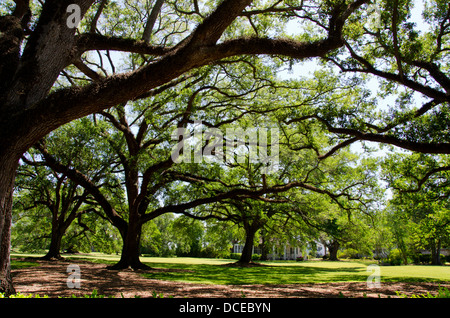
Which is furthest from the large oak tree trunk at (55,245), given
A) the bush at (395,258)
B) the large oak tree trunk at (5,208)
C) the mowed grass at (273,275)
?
the bush at (395,258)

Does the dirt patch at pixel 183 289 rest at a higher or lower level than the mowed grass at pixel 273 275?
higher

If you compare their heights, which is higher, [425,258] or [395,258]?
[395,258]

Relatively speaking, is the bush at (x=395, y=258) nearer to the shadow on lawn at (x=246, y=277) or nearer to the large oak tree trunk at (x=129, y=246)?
the shadow on lawn at (x=246, y=277)

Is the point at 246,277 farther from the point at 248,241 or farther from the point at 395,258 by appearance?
the point at 395,258

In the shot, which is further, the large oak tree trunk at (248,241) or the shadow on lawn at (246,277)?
the large oak tree trunk at (248,241)

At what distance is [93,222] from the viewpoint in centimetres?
2525

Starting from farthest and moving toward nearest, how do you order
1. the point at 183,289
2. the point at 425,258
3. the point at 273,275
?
the point at 425,258
the point at 273,275
the point at 183,289

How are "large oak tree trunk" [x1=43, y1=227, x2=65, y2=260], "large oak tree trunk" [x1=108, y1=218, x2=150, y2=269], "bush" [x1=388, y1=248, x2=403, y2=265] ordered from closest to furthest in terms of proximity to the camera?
"large oak tree trunk" [x1=108, y1=218, x2=150, y2=269], "large oak tree trunk" [x1=43, y1=227, x2=65, y2=260], "bush" [x1=388, y1=248, x2=403, y2=265]

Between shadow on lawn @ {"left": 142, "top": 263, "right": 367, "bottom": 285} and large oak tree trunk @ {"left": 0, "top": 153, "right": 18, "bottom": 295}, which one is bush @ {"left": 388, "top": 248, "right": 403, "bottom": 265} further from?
large oak tree trunk @ {"left": 0, "top": 153, "right": 18, "bottom": 295}

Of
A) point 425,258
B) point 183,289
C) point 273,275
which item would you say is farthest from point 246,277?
point 425,258

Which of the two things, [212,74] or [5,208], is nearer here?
[5,208]

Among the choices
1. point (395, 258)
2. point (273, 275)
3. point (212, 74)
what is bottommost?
point (395, 258)

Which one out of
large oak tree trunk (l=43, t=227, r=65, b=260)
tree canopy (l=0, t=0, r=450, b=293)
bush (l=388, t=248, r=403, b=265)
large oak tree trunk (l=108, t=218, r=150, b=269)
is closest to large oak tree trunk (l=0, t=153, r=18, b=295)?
tree canopy (l=0, t=0, r=450, b=293)

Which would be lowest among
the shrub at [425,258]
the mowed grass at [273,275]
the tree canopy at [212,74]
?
the shrub at [425,258]
